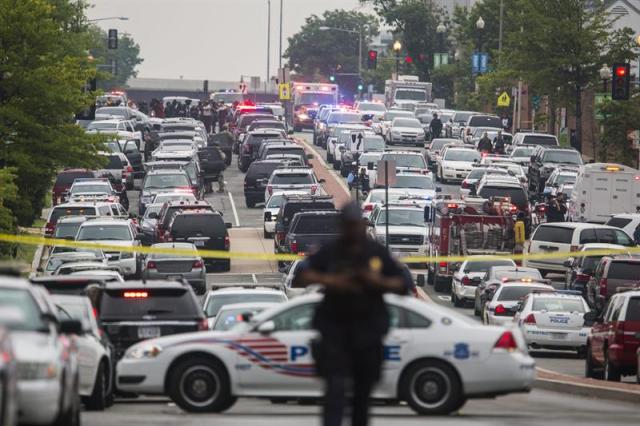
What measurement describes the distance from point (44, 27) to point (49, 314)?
3693cm

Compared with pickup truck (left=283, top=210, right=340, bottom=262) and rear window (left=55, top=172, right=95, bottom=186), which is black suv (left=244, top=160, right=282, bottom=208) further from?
pickup truck (left=283, top=210, right=340, bottom=262)

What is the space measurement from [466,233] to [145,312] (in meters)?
24.3

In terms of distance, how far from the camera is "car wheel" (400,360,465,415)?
19.8 m

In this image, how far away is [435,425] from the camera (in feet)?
59.8

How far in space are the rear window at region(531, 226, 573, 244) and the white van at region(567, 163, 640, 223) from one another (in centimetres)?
768

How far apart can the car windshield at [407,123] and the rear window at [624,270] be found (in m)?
49.7

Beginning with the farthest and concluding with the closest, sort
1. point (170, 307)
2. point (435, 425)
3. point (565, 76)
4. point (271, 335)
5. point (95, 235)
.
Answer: point (565, 76) → point (95, 235) → point (170, 307) → point (271, 335) → point (435, 425)

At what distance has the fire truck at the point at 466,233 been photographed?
46.7 meters

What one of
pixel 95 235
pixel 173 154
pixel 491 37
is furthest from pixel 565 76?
pixel 95 235

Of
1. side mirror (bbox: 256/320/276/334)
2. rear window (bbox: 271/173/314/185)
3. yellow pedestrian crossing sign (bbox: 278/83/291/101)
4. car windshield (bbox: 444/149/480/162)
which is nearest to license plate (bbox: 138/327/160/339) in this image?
side mirror (bbox: 256/320/276/334)

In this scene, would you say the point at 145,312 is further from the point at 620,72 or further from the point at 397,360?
the point at 620,72

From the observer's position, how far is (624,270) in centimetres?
3975

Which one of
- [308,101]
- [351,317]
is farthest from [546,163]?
[351,317]

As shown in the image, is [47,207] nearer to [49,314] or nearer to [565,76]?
[565,76]
